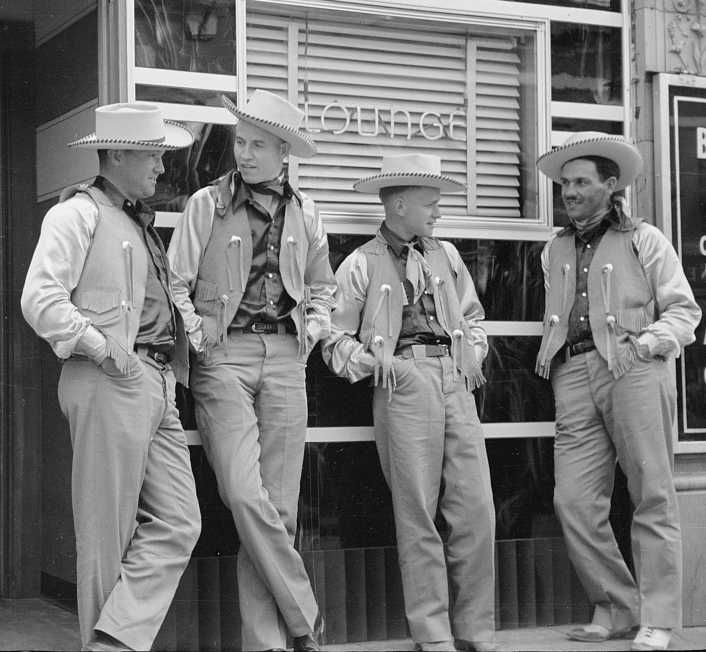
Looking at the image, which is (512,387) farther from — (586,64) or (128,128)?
(128,128)

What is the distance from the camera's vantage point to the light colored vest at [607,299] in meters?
7.10

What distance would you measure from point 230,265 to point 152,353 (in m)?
0.63

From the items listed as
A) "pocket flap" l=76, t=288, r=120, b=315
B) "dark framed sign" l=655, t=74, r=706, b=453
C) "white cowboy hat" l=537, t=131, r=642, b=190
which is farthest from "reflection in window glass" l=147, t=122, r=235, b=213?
"dark framed sign" l=655, t=74, r=706, b=453

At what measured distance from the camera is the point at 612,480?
23.8 feet

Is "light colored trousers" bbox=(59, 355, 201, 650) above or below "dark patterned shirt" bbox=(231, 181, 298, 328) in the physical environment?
below

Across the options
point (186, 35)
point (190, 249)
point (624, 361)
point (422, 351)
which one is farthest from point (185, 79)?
point (624, 361)

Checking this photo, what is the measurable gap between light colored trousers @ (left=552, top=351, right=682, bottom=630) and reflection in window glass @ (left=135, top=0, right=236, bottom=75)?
241 cm

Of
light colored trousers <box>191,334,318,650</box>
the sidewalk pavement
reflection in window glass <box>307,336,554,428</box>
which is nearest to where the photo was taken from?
light colored trousers <box>191,334,318,650</box>

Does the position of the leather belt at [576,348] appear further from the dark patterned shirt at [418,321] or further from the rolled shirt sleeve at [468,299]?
the dark patterned shirt at [418,321]

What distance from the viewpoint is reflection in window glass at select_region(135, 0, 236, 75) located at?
6828 millimetres

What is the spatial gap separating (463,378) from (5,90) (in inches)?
120

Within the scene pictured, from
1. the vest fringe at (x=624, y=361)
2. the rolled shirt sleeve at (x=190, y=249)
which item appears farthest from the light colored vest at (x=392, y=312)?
the rolled shirt sleeve at (x=190, y=249)

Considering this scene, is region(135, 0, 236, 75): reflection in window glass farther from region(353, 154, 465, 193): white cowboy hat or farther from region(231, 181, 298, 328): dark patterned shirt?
region(353, 154, 465, 193): white cowboy hat

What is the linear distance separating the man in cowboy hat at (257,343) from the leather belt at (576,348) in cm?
138
